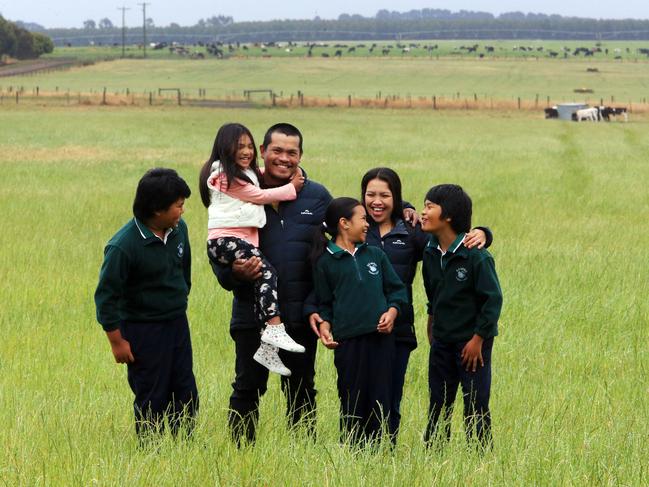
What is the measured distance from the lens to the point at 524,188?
20531 millimetres

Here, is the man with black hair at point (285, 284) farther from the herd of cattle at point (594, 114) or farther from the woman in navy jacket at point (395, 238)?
the herd of cattle at point (594, 114)

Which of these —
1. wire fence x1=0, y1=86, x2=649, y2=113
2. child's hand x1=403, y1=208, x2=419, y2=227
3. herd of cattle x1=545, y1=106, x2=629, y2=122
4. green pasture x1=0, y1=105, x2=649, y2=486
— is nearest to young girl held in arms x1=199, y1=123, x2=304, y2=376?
green pasture x1=0, y1=105, x2=649, y2=486

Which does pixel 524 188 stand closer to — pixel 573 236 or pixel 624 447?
pixel 573 236

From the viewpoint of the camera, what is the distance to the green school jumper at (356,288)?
199 inches

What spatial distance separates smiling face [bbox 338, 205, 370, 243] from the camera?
16.5ft

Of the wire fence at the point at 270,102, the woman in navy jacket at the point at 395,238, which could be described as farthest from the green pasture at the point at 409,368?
the wire fence at the point at 270,102

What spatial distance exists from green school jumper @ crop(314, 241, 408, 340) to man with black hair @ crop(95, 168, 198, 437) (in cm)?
75

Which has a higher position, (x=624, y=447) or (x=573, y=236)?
(x=624, y=447)

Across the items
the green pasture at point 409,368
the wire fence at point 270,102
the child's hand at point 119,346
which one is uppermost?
the child's hand at point 119,346

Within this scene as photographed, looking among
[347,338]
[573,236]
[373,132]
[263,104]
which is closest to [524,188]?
[573,236]

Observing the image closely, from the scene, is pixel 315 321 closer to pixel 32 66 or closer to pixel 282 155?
pixel 282 155

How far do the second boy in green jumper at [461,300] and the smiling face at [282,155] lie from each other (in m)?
0.76

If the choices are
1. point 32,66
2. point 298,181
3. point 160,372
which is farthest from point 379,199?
point 32,66

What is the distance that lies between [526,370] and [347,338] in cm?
233
